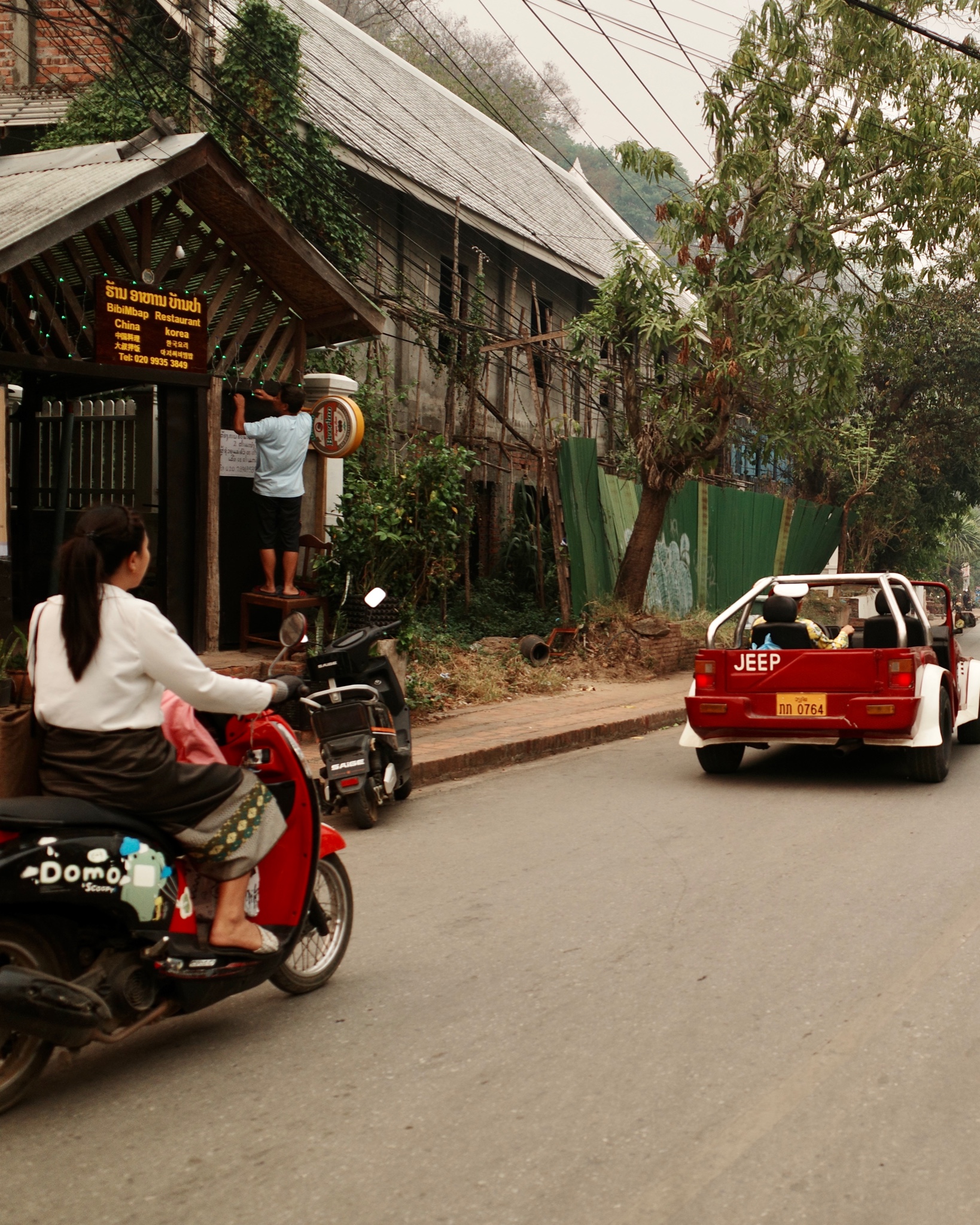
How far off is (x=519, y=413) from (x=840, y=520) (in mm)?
9000

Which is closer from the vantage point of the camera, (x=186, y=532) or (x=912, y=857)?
(x=912, y=857)

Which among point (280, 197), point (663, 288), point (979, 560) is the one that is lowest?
point (979, 560)

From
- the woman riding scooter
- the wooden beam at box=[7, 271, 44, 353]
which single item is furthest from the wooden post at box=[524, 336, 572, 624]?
the woman riding scooter

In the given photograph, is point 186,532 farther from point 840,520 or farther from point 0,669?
point 840,520

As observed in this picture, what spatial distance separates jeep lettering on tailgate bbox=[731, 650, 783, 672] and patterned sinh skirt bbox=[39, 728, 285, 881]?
5485 millimetres

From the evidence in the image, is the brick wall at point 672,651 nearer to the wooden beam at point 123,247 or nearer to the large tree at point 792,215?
the large tree at point 792,215

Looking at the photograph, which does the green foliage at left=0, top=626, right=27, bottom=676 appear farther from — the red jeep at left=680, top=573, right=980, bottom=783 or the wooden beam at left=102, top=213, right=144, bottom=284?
the red jeep at left=680, top=573, right=980, bottom=783

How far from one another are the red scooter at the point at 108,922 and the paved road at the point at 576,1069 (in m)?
0.26

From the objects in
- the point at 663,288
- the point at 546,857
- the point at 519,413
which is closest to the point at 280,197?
the point at 663,288

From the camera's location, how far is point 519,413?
22.2 metres

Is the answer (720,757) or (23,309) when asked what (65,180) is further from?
(720,757)

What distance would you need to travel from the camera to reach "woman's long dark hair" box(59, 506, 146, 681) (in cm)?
372

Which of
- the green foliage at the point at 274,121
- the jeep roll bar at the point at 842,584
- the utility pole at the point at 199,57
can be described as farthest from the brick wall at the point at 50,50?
the jeep roll bar at the point at 842,584

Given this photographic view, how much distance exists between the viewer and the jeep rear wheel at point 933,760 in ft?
28.5
